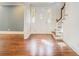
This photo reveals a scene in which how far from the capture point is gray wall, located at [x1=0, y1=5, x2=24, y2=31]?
8.55 metres

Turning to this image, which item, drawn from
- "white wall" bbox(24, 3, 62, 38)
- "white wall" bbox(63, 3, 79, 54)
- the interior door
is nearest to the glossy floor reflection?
"white wall" bbox(63, 3, 79, 54)

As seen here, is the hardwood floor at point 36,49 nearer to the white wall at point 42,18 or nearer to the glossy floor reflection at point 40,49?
the glossy floor reflection at point 40,49

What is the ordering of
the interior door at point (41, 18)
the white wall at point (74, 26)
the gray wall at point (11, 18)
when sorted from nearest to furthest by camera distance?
the white wall at point (74, 26)
the interior door at point (41, 18)
the gray wall at point (11, 18)

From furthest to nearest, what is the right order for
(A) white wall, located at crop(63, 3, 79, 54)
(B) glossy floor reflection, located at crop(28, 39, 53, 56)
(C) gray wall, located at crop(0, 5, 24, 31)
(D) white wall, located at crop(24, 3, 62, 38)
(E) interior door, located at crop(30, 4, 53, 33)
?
1. (C) gray wall, located at crop(0, 5, 24, 31)
2. (E) interior door, located at crop(30, 4, 53, 33)
3. (D) white wall, located at crop(24, 3, 62, 38)
4. (B) glossy floor reflection, located at crop(28, 39, 53, 56)
5. (A) white wall, located at crop(63, 3, 79, 54)

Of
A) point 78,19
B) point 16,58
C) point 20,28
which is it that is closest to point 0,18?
point 20,28

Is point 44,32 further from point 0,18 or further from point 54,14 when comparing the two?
point 0,18

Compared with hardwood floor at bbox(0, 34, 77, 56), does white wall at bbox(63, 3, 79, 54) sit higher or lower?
higher

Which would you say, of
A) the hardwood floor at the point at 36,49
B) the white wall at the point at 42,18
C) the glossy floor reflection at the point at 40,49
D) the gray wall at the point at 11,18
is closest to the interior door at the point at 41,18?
the white wall at the point at 42,18

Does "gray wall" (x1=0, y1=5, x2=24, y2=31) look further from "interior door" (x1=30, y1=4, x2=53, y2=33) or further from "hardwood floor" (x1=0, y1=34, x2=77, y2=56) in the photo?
"hardwood floor" (x1=0, y1=34, x2=77, y2=56)

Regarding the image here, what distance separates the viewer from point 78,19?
133 inches

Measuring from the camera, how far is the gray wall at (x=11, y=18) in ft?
28.0

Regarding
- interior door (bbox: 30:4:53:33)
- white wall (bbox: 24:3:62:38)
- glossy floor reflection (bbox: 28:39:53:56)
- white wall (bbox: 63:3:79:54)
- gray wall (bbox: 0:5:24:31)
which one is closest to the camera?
white wall (bbox: 63:3:79:54)

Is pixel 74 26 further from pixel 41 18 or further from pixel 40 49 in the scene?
pixel 41 18

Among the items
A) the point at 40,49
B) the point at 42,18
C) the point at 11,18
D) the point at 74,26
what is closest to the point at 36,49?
the point at 40,49
